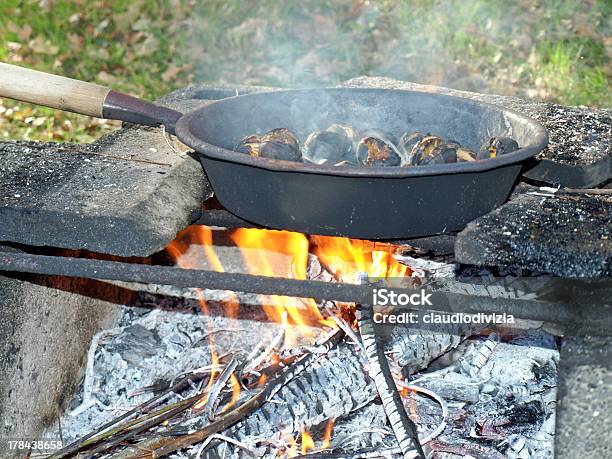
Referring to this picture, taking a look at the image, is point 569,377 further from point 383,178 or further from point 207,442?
point 207,442

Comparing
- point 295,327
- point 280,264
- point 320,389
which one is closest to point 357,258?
point 295,327

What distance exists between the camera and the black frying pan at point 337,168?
5.86ft

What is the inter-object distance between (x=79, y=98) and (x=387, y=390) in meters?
1.23

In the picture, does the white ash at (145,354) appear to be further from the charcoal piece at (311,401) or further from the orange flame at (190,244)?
the charcoal piece at (311,401)

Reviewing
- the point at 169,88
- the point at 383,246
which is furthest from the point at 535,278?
the point at 169,88

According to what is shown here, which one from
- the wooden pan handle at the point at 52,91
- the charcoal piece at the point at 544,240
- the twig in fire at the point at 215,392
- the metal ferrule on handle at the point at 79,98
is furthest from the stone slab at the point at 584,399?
the wooden pan handle at the point at 52,91

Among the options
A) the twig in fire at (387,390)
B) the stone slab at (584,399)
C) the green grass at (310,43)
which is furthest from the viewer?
the green grass at (310,43)

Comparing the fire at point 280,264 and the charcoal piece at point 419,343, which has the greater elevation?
the charcoal piece at point 419,343

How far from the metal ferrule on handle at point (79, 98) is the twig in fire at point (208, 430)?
817 millimetres

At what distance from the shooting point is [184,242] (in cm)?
304

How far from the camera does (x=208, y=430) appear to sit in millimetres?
2213

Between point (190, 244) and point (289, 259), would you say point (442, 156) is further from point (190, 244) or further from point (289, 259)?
point (190, 244)

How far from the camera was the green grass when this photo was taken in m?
5.40

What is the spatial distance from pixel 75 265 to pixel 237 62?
4.31 m
